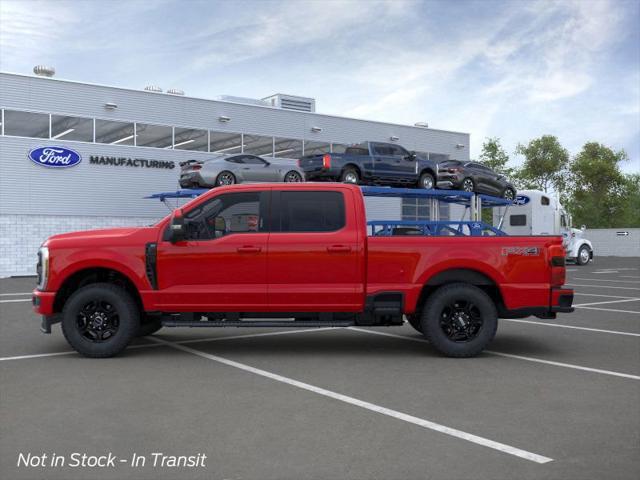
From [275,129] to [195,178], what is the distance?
11786 millimetres

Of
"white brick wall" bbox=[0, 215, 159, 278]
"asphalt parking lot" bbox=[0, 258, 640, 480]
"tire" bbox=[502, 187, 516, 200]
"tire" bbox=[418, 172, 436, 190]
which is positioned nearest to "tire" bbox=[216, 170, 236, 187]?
"tire" bbox=[418, 172, 436, 190]

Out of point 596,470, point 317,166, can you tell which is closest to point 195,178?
point 317,166

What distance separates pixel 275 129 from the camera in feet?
112

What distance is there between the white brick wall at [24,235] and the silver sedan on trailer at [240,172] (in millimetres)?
7858

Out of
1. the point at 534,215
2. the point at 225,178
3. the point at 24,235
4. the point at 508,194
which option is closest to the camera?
the point at 225,178

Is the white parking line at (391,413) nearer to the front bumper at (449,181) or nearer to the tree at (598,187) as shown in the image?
the front bumper at (449,181)

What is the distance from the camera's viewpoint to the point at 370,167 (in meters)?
22.5

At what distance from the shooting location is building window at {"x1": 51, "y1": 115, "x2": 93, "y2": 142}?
92.6ft

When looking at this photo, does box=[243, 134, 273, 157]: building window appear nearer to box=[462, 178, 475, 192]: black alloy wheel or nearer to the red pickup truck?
box=[462, 178, 475, 192]: black alloy wheel

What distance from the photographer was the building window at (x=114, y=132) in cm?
2936

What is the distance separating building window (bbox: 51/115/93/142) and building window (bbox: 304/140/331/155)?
35.3 feet

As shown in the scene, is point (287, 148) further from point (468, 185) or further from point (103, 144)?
point (468, 185)

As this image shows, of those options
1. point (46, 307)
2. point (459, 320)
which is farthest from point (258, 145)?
point (459, 320)

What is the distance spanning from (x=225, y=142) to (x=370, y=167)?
12141mm
